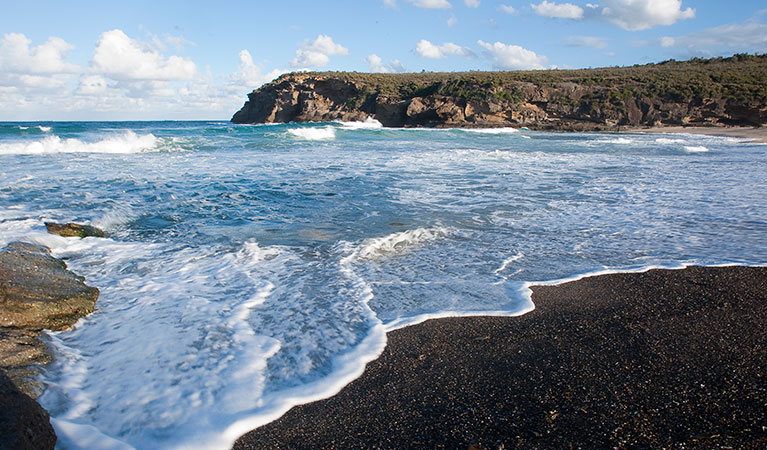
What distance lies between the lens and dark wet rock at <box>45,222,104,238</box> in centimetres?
598

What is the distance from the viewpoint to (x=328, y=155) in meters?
17.8

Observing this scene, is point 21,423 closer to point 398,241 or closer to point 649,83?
point 398,241

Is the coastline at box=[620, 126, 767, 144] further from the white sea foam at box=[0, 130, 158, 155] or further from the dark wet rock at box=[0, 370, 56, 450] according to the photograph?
the dark wet rock at box=[0, 370, 56, 450]

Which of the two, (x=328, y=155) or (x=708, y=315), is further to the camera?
(x=328, y=155)

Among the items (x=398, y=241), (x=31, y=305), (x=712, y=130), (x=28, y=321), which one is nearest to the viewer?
(x=28, y=321)

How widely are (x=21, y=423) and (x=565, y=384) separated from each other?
2575mm

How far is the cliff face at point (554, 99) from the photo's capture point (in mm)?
36844

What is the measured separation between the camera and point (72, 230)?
19.9 ft

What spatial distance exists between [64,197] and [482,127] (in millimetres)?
37355

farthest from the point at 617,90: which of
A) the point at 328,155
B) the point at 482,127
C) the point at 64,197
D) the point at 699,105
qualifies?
the point at 64,197

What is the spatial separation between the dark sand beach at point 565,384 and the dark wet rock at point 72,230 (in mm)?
5026

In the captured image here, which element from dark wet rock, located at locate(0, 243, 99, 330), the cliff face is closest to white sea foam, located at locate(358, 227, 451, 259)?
dark wet rock, located at locate(0, 243, 99, 330)

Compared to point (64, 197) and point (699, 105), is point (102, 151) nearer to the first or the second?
point (64, 197)

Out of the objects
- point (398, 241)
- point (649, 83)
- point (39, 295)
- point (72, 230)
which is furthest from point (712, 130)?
point (39, 295)
